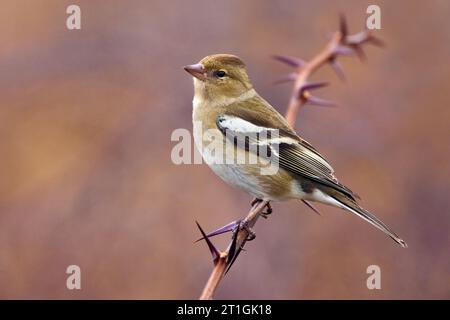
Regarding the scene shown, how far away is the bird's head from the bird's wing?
221 millimetres

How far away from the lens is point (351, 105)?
5973 millimetres

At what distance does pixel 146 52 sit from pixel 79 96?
679mm

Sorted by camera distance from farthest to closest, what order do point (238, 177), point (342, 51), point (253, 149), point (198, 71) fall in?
point (198, 71) < point (253, 149) < point (238, 177) < point (342, 51)

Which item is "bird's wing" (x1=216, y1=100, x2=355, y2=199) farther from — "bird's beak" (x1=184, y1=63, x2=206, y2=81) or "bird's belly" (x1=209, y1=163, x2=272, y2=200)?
"bird's beak" (x1=184, y1=63, x2=206, y2=81)

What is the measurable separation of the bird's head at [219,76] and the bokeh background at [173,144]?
0.90 meters

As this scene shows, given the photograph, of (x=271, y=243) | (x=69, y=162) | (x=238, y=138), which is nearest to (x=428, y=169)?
(x=271, y=243)

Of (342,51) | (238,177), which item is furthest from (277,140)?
(342,51)

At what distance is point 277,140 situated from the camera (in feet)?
14.2

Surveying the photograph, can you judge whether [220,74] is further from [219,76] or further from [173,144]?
[173,144]

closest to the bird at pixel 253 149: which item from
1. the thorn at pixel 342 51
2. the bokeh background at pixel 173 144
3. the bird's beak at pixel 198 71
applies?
the bird's beak at pixel 198 71

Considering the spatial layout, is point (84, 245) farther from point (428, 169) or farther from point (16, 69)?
point (428, 169)

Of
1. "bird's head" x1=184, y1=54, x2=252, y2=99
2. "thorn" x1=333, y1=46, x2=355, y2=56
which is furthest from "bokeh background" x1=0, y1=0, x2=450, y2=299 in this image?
"thorn" x1=333, y1=46, x2=355, y2=56

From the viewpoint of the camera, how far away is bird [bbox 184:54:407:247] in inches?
166

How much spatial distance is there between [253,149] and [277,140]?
164mm
